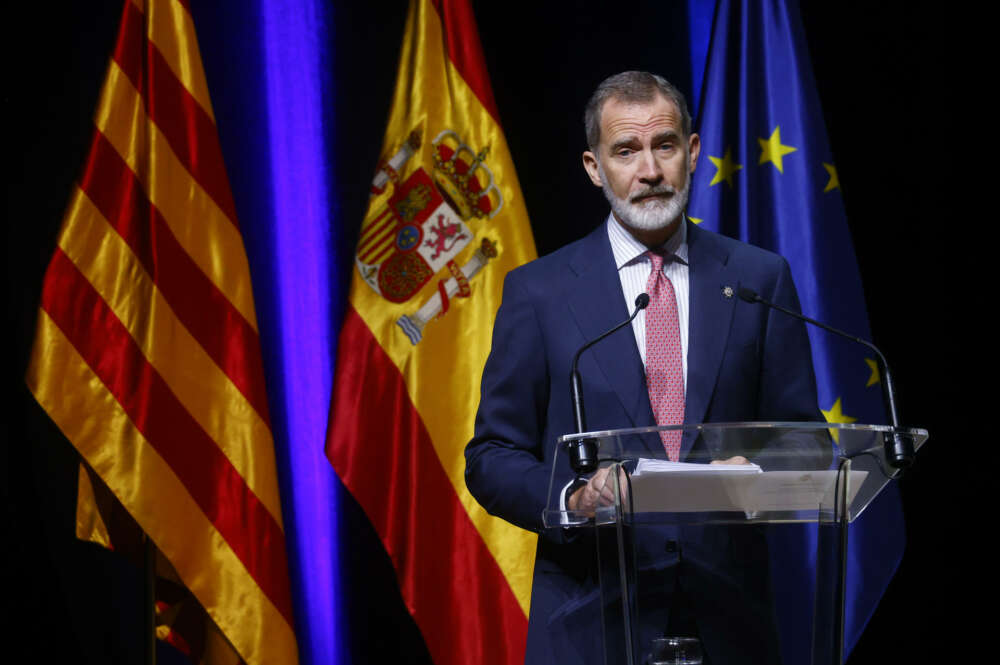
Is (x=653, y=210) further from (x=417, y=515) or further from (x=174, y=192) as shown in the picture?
(x=174, y=192)

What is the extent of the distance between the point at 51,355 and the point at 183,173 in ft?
2.06

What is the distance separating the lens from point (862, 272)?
340cm

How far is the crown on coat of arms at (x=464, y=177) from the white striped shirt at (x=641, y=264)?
118 centimetres

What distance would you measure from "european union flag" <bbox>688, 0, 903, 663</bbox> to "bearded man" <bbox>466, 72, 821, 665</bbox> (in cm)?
113

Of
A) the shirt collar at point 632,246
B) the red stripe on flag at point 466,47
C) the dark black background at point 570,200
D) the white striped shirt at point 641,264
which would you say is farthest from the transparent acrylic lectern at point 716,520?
the red stripe on flag at point 466,47

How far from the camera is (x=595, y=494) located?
1335mm

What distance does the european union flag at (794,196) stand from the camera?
2.98 m

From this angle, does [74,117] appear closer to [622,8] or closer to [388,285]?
[388,285]

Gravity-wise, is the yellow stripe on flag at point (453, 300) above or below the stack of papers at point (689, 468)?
above

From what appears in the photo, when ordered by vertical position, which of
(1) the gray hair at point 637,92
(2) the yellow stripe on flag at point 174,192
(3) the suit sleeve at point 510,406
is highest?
(2) the yellow stripe on flag at point 174,192

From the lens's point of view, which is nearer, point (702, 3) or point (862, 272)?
point (862, 272)

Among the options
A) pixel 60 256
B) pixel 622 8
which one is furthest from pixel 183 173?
pixel 622 8

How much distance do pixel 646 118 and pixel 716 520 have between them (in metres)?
1.03

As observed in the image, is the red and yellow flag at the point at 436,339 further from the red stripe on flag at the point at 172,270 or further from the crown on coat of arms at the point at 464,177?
the red stripe on flag at the point at 172,270
